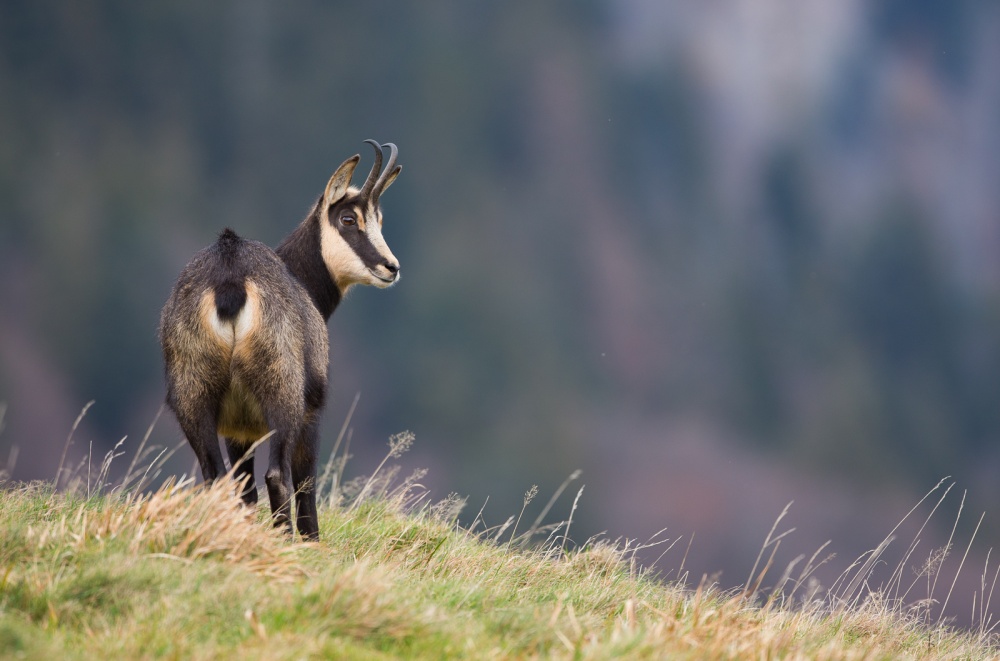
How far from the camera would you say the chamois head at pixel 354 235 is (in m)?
7.64

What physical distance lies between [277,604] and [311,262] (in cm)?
417

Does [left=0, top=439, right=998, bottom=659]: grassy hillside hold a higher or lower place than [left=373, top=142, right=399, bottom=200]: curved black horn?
lower

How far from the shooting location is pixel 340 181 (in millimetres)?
7645

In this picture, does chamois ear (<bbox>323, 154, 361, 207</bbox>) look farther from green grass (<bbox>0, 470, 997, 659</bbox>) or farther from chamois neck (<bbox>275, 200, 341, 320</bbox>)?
green grass (<bbox>0, 470, 997, 659</bbox>)

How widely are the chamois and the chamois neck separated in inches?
44.9

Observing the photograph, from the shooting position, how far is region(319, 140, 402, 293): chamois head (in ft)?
25.1

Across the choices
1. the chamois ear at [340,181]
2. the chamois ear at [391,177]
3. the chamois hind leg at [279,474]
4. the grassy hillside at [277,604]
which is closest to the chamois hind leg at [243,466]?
the chamois hind leg at [279,474]

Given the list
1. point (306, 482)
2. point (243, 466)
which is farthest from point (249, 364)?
point (243, 466)

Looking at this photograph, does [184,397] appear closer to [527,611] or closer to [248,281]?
[248,281]

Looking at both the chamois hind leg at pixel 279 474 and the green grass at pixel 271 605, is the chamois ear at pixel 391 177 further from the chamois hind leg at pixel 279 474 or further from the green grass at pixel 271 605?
the green grass at pixel 271 605

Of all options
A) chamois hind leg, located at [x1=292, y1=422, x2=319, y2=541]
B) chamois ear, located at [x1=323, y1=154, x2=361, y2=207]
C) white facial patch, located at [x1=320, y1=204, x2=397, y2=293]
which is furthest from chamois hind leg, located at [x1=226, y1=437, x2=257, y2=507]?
chamois ear, located at [x1=323, y1=154, x2=361, y2=207]

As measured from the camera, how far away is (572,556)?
6488 millimetres

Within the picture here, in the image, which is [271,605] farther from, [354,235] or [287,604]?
[354,235]

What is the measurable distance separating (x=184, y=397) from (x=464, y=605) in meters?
2.23
